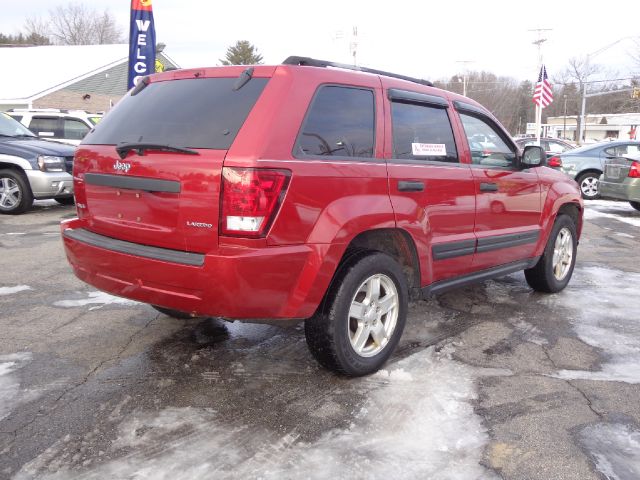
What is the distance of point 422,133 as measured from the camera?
381 centimetres

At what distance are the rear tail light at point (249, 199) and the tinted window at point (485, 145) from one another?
203 cm

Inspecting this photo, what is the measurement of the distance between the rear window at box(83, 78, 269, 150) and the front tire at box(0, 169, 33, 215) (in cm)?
680

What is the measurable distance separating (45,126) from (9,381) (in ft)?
36.3

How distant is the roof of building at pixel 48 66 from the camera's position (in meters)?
28.4

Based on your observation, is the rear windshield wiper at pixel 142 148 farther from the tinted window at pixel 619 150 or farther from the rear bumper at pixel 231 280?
the tinted window at pixel 619 150

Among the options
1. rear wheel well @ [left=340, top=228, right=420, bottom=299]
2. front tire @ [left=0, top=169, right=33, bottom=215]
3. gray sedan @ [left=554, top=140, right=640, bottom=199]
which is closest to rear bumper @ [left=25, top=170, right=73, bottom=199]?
front tire @ [left=0, top=169, right=33, bottom=215]

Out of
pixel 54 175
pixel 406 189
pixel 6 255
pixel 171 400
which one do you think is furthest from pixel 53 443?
pixel 54 175

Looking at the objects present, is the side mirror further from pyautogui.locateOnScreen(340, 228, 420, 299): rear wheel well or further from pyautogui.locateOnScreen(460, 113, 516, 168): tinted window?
pyautogui.locateOnScreen(340, 228, 420, 299): rear wheel well

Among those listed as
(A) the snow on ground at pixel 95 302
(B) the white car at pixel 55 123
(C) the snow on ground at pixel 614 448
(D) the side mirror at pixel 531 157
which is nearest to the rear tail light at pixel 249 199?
(C) the snow on ground at pixel 614 448

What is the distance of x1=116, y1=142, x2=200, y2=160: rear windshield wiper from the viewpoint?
2.93m

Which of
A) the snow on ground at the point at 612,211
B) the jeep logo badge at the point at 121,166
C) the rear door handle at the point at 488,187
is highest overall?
the jeep logo badge at the point at 121,166

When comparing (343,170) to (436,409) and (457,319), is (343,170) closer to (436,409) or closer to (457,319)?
(436,409)

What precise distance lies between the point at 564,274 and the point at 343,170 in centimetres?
348

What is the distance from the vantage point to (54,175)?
9430 mm
